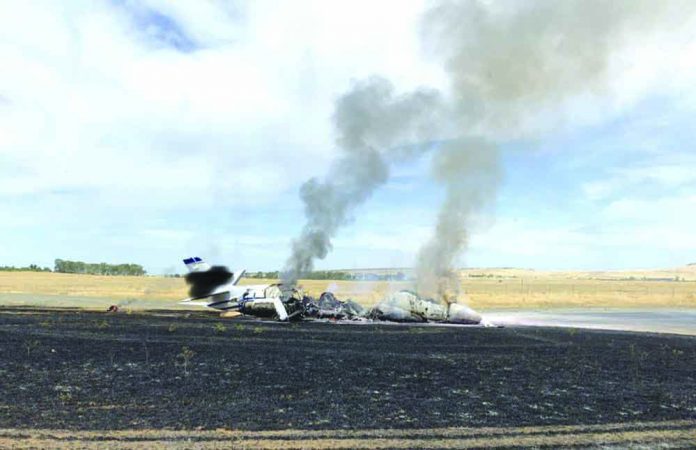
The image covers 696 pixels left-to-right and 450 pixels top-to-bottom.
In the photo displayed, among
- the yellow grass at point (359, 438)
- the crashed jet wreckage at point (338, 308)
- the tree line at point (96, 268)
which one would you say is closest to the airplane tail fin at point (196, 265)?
the crashed jet wreckage at point (338, 308)

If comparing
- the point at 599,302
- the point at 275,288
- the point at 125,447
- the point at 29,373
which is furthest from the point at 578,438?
the point at 599,302

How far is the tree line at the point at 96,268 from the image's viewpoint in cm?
18238

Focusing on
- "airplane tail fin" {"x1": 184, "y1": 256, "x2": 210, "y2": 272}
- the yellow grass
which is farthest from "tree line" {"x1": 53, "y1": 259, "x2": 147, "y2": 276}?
the yellow grass

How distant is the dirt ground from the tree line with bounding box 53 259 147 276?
6487 inches

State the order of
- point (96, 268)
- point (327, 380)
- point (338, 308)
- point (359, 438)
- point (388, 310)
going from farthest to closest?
1. point (96, 268)
2. point (388, 310)
3. point (338, 308)
4. point (327, 380)
5. point (359, 438)

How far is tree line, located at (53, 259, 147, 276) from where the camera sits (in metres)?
182

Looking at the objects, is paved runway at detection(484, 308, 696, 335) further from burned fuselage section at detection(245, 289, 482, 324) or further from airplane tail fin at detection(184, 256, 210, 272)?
airplane tail fin at detection(184, 256, 210, 272)

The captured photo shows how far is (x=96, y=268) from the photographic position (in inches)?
7269

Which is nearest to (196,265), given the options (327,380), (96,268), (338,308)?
(338,308)

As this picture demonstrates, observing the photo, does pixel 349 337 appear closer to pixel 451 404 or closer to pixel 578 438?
pixel 451 404

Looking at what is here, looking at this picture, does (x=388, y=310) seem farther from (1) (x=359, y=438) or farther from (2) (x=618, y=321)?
(1) (x=359, y=438)

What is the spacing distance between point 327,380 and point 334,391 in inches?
64.9

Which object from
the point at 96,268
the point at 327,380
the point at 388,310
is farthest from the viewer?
the point at 96,268

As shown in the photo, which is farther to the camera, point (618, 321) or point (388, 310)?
point (618, 321)
